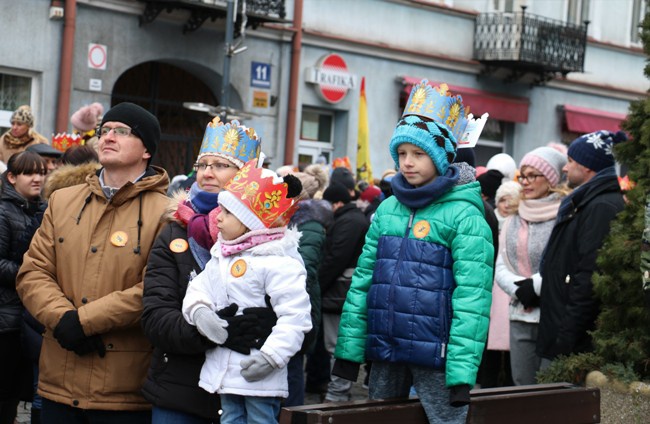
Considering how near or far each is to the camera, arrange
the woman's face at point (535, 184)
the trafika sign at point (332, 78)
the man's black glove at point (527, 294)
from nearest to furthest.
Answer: the man's black glove at point (527, 294) → the woman's face at point (535, 184) → the trafika sign at point (332, 78)

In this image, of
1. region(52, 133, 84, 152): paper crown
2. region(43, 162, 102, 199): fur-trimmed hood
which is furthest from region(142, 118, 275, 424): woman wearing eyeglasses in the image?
region(52, 133, 84, 152): paper crown

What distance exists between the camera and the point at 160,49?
64.4ft

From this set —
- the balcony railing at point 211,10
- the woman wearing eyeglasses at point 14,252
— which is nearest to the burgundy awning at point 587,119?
the balcony railing at point 211,10

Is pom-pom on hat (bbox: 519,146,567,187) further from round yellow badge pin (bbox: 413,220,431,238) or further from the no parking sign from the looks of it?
the no parking sign

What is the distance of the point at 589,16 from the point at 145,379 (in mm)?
23728

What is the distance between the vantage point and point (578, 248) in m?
6.71

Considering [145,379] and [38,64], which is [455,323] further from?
[38,64]

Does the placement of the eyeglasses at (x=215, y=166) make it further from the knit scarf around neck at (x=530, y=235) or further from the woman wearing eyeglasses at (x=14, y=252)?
the knit scarf around neck at (x=530, y=235)

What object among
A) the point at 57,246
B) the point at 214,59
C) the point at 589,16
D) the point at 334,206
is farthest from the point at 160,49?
the point at 57,246

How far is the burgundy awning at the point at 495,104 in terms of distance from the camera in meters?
24.0

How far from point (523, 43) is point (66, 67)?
1035cm

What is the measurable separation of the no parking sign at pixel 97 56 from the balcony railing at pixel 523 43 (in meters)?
8.81

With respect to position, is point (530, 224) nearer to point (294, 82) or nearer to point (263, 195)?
point (263, 195)

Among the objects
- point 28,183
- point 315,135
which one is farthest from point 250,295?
point 315,135
